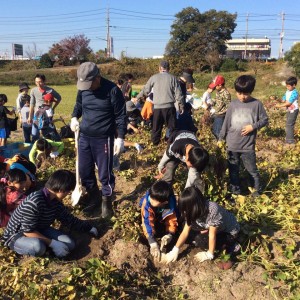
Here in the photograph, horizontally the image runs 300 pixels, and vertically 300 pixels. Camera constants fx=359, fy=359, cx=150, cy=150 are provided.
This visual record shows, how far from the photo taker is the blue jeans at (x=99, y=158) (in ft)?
12.5

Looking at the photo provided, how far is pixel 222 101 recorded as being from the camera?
6047mm

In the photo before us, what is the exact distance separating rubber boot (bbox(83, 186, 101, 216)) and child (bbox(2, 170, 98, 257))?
77cm

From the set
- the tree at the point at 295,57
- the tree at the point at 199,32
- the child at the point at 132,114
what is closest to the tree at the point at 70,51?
the tree at the point at 199,32

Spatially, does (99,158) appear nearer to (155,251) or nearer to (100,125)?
(100,125)

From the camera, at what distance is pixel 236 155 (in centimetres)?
429

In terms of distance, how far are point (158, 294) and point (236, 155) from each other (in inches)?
78.7

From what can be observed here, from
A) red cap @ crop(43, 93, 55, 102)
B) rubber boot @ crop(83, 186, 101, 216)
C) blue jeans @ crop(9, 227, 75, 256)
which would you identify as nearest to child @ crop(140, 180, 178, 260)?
rubber boot @ crop(83, 186, 101, 216)

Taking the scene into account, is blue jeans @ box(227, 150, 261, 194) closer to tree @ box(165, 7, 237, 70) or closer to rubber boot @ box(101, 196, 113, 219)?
rubber boot @ box(101, 196, 113, 219)

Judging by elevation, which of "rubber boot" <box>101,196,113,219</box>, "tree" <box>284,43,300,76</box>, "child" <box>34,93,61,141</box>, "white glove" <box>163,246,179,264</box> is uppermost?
"tree" <box>284,43,300,76</box>

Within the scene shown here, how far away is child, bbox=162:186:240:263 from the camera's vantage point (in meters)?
2.99

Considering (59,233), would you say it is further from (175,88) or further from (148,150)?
(175,88)

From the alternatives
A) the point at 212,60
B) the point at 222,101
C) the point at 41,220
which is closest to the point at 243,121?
the point at 222,101

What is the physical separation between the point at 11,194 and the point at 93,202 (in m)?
0.97

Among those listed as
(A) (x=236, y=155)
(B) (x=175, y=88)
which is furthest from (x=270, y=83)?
(A) (x=236, y=155)
